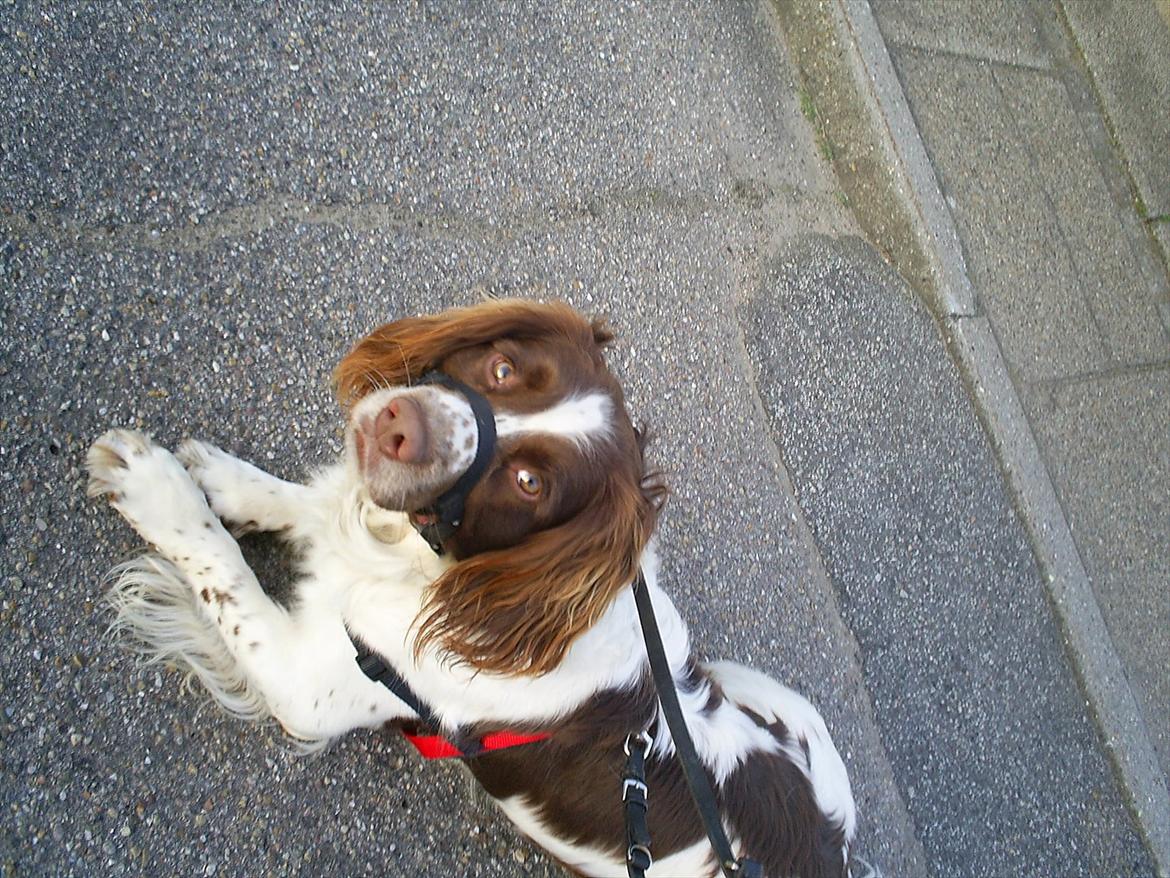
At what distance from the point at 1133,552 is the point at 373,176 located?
4.50 metres

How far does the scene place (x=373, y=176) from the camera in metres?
3.12

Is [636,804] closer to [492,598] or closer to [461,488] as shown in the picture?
[492,598]

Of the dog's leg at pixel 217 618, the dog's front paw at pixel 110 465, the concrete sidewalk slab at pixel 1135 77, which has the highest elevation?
the concrete sidewalk slab at pixel 1135 77

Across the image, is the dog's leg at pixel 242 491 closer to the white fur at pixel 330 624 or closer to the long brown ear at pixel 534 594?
the white fur at pixel 330 624

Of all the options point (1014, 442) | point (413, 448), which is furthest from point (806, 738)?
point (1014, 442)

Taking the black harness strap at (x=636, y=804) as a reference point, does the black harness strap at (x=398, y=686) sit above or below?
above

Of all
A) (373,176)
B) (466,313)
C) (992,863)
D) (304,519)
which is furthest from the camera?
(992,863)

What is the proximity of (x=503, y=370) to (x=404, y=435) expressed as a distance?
395 mm

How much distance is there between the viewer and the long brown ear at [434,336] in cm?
230

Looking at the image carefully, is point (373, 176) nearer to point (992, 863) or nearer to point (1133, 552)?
point (992, 863)

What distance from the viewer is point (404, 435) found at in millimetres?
1910

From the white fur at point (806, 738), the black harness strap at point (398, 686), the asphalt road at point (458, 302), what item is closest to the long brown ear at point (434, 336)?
the asphalt road at point (458, 302)

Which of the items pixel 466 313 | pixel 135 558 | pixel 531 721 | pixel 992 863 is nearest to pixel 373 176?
pixel 466 313

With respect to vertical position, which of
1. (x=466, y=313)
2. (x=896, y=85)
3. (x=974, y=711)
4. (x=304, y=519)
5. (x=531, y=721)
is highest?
(x=896, y=85)
